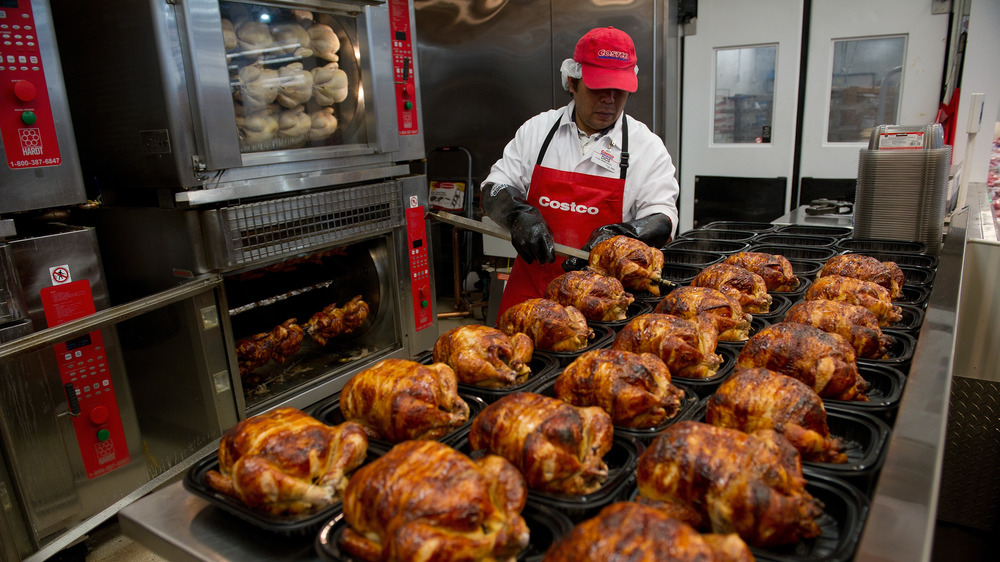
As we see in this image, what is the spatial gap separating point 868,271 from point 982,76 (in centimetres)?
317

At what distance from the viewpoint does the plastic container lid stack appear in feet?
7.98

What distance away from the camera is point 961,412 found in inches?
99.2

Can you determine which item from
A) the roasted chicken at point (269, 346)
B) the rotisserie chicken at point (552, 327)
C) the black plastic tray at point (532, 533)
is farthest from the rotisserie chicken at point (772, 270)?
the roasted chicken at point (269, 346)

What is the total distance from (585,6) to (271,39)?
3176 millimetres

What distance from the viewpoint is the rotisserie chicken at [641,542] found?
78 cm

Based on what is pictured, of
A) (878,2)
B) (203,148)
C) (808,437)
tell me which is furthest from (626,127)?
(878,2)

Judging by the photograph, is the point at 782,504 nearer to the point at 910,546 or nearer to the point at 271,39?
the point at 910,546

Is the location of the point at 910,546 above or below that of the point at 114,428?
above

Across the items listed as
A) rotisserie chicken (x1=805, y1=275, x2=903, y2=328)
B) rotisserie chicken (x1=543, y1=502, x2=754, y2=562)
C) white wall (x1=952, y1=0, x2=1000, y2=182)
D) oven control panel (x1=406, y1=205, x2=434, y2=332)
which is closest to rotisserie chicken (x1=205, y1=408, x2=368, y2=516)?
rotisserie chicken (x1=543, y1=502, x2=754, y2=562)

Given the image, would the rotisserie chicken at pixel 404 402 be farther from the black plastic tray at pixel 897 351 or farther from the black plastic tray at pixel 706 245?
the black plastic tray at pixel 706 245

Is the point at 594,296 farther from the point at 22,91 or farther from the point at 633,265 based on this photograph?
the point at 22,91

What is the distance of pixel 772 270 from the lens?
6.79 ft

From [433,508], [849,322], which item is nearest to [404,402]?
[433,508]

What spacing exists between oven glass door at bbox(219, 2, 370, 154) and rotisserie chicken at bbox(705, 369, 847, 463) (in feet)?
7.67
